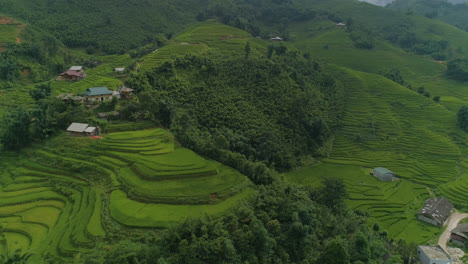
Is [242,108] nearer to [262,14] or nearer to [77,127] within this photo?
[77,127]

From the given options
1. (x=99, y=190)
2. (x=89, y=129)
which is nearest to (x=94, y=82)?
(x=89, y=129)

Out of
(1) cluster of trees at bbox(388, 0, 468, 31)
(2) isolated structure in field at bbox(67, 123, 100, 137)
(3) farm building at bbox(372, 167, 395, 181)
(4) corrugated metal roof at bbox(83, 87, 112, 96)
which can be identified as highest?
(1) cluster of trees at bbox(388, 0, 468, 31)

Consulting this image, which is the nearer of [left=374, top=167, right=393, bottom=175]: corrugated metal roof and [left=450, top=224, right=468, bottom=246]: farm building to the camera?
[left=450, top=224, right=468, bottom=246]: farm building

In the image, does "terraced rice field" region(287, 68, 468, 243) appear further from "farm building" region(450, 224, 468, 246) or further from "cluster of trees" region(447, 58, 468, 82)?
"cluster of trees" region(447, 58, 468, 82)

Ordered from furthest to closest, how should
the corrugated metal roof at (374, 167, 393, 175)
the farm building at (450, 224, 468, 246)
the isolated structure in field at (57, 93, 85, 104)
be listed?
the corrugated metal roof at (374, 167, 393, 175), the isolated structure in field at (57, 93, 85, 104), the farm building at (450, 224, 468, 246)

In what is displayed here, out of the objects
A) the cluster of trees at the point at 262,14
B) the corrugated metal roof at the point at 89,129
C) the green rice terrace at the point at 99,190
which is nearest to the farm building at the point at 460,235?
the green rice terrace at the point at 99,190

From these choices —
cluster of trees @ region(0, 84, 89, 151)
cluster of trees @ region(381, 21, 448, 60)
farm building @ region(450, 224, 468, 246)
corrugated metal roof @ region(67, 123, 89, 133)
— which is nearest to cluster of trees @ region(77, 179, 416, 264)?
farm building @ region(450, 224, 468, 246)

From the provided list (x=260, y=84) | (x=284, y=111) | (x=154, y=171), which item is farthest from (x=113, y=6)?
(x=154, y=171)

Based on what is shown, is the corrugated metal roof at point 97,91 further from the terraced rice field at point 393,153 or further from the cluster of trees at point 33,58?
the terraced rice field at point 393,153

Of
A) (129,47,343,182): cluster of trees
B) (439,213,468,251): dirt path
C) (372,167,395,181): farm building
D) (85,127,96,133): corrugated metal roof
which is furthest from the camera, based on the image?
(372,167,395,181): farm building
